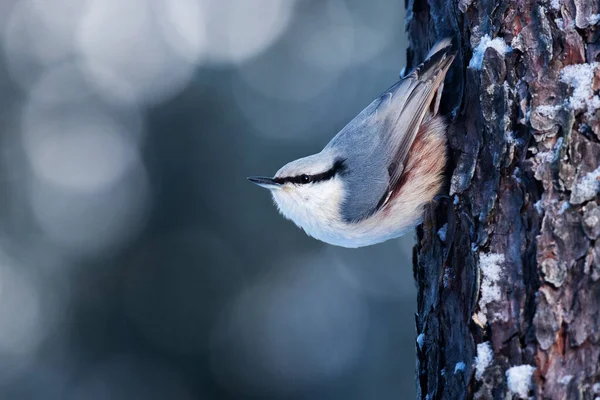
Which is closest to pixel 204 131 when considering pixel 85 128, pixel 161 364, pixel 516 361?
pixel 85 128

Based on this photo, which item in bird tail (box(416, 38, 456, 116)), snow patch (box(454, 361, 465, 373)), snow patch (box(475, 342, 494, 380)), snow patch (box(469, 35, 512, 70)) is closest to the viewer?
snow patch (box(475, 342, 494, 380))

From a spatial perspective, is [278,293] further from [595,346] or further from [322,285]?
[595,346]

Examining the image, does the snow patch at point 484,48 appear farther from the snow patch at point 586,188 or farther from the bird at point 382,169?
the snow patch at point 586,188

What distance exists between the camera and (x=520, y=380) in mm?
1567

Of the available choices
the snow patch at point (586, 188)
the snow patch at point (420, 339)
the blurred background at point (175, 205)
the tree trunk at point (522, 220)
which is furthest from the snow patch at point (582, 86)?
the blurred background at point (175, 205)

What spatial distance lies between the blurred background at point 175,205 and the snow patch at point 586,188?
4333 mm

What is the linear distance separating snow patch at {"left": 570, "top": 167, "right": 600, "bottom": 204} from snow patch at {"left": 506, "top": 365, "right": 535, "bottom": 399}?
1.50ft

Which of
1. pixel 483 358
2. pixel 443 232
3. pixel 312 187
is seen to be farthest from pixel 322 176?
pixel 483 358

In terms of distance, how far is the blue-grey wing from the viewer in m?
2.44

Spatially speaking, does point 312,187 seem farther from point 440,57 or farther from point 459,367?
point 459,367

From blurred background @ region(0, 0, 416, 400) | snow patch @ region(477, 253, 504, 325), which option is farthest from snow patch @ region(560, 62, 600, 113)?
blurred background @ region(0, 0, 416, 400)

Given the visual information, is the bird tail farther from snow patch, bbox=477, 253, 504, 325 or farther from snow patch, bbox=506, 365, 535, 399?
snow patch, bbox=506, 365, 535, 399

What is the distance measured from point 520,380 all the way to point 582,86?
0.82m

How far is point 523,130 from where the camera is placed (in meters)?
1.76
